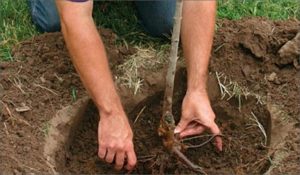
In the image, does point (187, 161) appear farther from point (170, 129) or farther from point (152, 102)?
point (152, 102)

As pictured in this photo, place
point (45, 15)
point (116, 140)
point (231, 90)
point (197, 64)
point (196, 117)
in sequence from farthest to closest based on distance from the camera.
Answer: point (45, 15) < point (231, 90) < point (197, 64) < point (196, 117) < point (116, 140)

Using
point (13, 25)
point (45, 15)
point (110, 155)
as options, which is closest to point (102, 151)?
point (110, 155)

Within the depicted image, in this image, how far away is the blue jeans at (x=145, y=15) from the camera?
9.98 ft

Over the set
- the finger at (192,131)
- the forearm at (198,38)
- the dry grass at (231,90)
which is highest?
the forearm at (198,38)

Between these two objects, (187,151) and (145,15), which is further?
(145,15)

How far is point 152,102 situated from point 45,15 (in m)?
0.74

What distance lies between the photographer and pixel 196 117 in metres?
2.34

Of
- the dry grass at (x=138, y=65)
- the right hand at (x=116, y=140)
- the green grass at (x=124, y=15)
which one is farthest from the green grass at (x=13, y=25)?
the right hand at (x=116, y=140)

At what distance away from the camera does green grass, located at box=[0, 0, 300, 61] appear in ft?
9.89

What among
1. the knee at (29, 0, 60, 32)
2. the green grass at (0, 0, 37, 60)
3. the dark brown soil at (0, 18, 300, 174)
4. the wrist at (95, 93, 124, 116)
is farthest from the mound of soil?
the green grass at (0, 0, 37, 60)

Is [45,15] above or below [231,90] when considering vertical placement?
above

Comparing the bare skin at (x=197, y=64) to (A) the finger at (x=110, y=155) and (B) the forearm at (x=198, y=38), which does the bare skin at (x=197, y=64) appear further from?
(A) the finger at (x=110, y=155)

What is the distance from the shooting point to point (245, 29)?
9.25 feet

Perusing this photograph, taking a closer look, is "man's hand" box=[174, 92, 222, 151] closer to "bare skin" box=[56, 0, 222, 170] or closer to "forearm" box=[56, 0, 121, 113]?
"bare skin" box=[56, 0, 222, 170]
